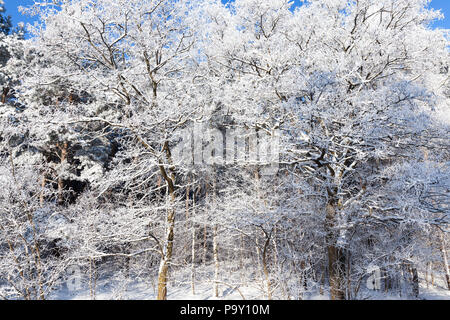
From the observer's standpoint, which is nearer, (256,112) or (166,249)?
(166,249)

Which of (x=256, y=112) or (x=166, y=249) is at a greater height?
(x=256, y=112)

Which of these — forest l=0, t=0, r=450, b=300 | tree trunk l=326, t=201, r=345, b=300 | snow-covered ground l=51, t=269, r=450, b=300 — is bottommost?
snow-covered ground l=51, t=269, r=450, b=300

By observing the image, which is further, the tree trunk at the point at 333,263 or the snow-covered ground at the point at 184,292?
the snow-covered ground at the point at 184,292

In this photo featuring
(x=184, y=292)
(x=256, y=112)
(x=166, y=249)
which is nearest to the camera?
(x=166, y=249)

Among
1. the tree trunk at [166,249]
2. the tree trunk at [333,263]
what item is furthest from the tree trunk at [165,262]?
the tree trunk at [333,263]

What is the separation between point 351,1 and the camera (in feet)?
24.0

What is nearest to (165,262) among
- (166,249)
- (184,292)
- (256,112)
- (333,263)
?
(166,249)

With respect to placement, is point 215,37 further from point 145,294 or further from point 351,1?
point 145,294

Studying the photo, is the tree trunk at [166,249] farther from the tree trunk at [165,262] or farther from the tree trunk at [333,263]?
the tree trunk at [333,263]

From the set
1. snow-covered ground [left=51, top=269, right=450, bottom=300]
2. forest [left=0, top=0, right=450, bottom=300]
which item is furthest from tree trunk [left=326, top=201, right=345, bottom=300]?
snow-covered ground [left=51, top=269, right=450, bottom=300]

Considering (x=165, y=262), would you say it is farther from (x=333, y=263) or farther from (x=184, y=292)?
(x=184, y=292)

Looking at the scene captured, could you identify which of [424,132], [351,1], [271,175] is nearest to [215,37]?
[351,1]

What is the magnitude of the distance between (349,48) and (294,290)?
6.56 meters

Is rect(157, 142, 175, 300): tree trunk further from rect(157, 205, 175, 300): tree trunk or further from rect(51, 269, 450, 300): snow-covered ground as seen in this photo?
rect(51, 269, 450, 300): snow-covered ground
